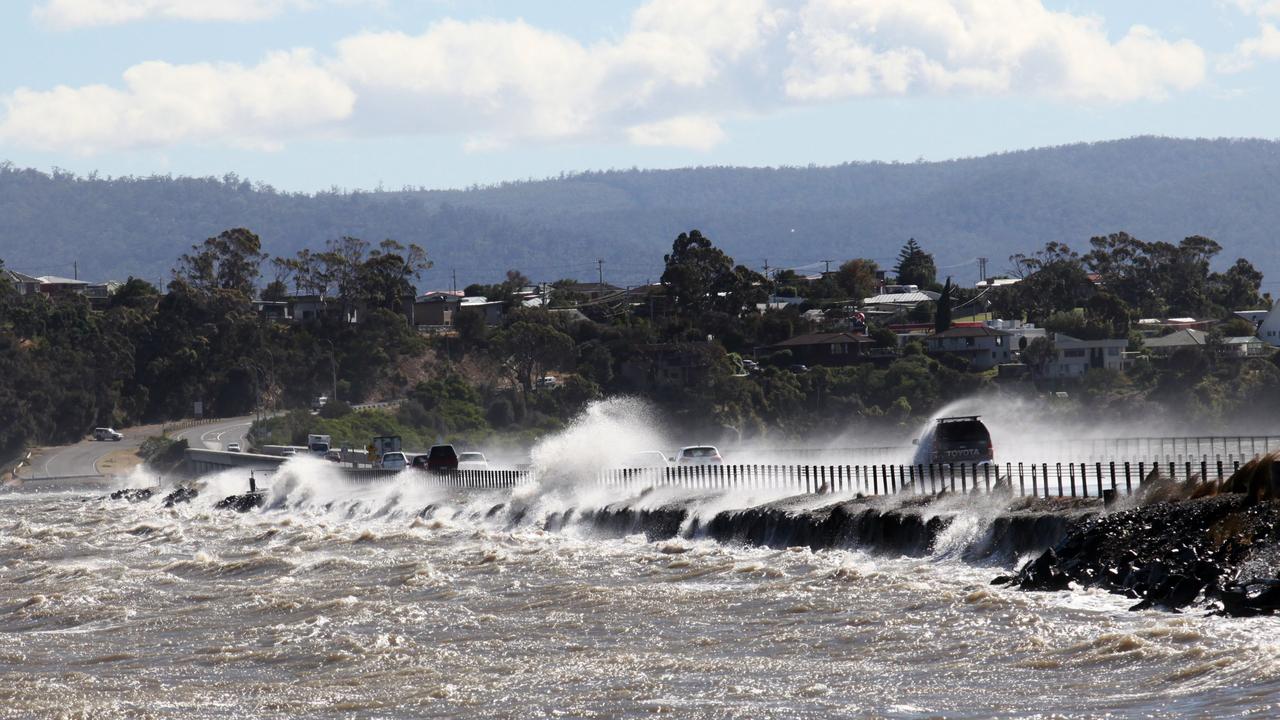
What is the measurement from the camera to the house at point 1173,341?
11518 cm

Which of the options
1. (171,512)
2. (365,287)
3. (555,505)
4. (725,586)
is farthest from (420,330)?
(725,586)

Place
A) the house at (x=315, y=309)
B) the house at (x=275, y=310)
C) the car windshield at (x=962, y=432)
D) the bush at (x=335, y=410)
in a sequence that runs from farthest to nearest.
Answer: the house at (x=275, y=310) → the house at (x=315, y=309) → the bush at (x=335, y=410) → the car windshield at (x=962, y=432)

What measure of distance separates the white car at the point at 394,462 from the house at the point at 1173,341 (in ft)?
201

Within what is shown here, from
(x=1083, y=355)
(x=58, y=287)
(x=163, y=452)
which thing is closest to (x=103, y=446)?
(x=163, y=452)

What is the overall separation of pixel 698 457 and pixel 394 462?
19.1 metres

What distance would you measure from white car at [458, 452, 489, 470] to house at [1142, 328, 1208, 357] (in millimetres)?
59912

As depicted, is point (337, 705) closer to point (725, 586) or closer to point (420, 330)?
point (725, 586)

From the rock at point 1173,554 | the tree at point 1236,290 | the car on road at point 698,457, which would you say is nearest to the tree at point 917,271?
the tree at point 1236,290

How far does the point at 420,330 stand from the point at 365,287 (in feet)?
23.4

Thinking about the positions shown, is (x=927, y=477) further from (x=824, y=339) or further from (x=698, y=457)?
(x=824, y=339)

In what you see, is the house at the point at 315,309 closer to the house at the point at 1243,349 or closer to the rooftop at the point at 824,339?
the rooftop at the point at 824,339

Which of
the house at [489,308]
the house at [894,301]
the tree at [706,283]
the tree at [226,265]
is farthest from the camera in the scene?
the house at [489,308]

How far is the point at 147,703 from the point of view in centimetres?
1878

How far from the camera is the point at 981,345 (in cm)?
12044
